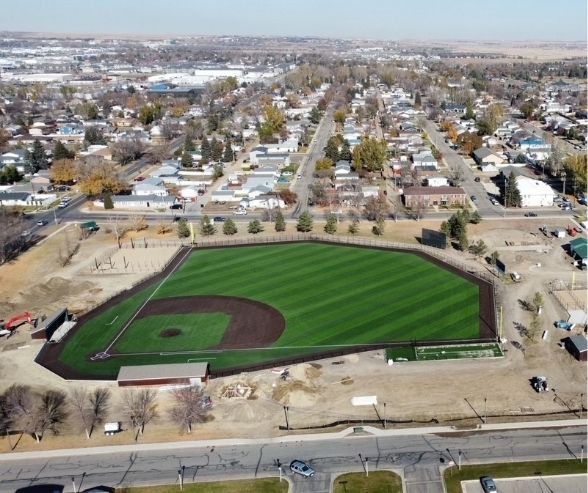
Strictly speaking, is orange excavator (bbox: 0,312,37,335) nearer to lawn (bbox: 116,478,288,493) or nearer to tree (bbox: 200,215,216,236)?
lawn (bbox: 116,478,288,493)

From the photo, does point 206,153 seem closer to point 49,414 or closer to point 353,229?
point 353,229

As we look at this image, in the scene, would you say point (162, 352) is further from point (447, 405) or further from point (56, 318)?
point (447, 405)

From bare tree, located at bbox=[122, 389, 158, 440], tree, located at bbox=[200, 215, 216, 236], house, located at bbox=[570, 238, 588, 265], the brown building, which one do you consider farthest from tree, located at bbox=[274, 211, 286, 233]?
bare tree, located at bbox=[122, 389, 158, 440]

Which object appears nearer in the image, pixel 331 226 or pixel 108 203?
pixel 331 226

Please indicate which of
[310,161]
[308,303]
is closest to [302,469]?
[308,303]

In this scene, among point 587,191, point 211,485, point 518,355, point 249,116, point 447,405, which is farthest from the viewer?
point 249,116

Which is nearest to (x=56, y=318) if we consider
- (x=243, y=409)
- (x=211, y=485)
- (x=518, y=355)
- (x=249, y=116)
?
(x=243, y=409)
